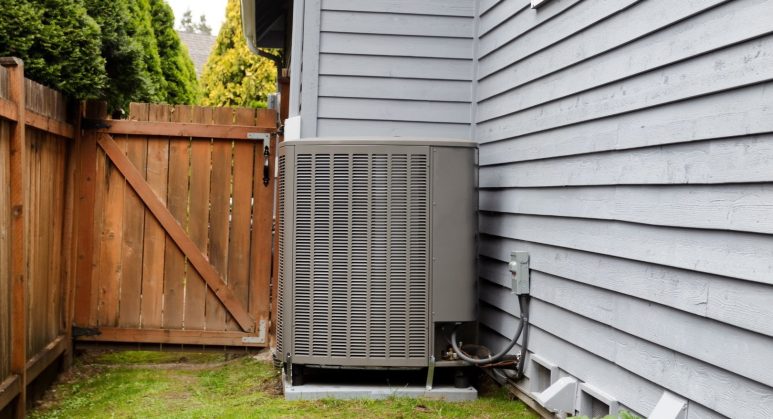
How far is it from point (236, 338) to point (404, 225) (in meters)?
2.29

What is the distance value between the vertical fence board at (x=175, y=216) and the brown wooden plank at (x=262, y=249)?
53cm

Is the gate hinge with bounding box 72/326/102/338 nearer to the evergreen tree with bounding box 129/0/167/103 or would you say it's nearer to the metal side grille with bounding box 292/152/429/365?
the metal side grille with bounding box 292/152/429/365

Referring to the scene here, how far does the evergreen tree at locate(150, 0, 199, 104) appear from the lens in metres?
13.1

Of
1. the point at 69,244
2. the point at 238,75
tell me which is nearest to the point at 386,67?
the point at 69,244

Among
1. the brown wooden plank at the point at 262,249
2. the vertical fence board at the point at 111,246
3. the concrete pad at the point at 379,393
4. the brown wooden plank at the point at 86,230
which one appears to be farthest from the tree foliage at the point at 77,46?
the concrete pad at the point at 379,393

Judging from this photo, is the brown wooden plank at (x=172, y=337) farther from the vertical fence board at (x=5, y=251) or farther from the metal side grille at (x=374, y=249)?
the vertical fence board at (x=5, y=251)

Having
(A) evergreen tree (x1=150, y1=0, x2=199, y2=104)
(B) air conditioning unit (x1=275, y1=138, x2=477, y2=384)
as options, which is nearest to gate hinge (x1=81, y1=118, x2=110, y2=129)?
(B) air conditioning unit (x1=275, y1=138, x2=477, y2=384)

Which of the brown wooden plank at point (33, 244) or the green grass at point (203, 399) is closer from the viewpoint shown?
the green grass at point (203, 399)

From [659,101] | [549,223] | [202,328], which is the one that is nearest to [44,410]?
[202,328]

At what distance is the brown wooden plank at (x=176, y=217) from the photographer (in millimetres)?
6258

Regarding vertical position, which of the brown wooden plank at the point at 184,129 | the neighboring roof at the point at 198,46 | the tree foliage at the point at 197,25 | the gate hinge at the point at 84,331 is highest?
the tree foliage at the point at 197,25

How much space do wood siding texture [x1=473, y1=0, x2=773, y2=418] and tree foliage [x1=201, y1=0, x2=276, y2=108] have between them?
477 inches

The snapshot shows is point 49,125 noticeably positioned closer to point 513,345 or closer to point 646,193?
point 513,345

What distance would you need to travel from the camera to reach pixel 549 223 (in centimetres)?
409
